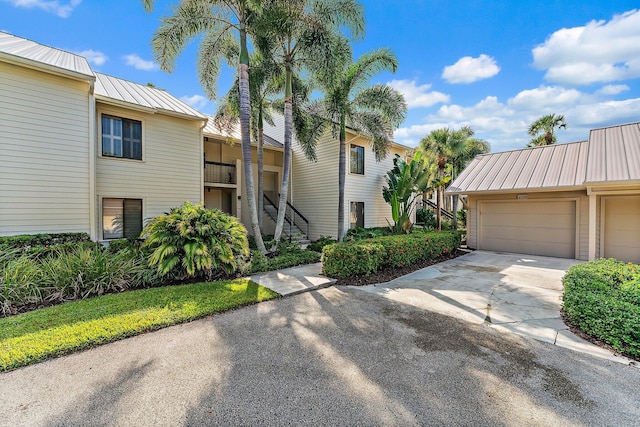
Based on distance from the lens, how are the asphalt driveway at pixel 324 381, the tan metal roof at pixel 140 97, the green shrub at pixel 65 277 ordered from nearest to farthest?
the asphalt driveway at pixel 324 381 < the green shrub at pixel 65 277 < the tan metal roof at pixel 140 97

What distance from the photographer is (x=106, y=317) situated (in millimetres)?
4473

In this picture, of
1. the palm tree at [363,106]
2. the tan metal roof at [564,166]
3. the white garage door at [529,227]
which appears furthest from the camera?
the palm tree at [363,106]

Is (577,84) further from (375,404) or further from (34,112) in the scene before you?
(34,112)

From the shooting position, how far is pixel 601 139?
10047mm

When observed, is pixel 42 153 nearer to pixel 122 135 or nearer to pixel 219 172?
pixel 122 135

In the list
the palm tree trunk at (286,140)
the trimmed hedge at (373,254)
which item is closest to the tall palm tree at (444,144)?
the trimmed hedge at (373,254)

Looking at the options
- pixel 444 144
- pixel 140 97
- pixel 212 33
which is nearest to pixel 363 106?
pixel 212 33

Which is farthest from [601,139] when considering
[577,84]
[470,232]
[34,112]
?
[34,112]

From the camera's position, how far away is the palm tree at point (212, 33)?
798 cm

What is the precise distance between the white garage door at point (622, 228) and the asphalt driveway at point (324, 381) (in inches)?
352

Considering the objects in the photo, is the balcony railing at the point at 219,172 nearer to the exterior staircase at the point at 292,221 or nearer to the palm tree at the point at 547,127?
the exterior staircase at the point at 292,221

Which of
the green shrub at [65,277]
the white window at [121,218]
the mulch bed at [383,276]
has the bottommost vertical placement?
the mulch bed at [383,276]

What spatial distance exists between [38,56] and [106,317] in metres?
9.85

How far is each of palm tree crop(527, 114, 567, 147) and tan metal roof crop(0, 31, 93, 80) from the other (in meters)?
24.6
